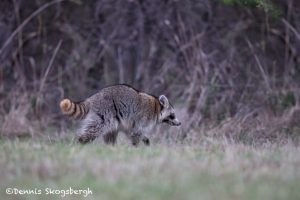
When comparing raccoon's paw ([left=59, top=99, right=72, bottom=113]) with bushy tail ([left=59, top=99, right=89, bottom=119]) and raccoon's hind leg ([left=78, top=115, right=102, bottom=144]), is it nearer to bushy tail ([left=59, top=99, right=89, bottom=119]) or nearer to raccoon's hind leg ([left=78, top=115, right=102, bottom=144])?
bushy tail ([left=59, top=99, right=89, bottom=119])

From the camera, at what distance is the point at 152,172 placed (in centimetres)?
641

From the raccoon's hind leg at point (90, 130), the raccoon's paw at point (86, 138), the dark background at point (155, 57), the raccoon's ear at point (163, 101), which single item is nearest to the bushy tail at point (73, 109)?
the raccoon's hind leg at point (90, 130)

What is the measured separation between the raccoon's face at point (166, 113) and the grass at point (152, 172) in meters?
2.76

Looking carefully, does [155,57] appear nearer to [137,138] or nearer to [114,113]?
[137,138]

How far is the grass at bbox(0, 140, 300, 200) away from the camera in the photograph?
18.6 feet

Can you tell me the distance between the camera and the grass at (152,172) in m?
5.68

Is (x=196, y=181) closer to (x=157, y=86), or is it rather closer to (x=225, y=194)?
(x=225, y=194)

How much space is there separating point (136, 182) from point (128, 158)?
120cm

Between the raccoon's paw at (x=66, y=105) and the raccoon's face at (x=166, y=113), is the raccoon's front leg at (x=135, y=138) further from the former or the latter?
the raccoon's paw at (x=66, y=105)

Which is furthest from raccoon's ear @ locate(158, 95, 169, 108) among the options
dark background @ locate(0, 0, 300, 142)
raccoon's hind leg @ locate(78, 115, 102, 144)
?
dark background @ locate(0, 0, 300, 142)

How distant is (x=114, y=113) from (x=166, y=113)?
129 centimetres

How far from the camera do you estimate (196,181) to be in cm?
602

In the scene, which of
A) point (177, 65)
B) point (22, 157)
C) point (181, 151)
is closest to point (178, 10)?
point (177, 65)

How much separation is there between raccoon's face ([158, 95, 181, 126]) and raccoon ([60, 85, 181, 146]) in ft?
0.33
